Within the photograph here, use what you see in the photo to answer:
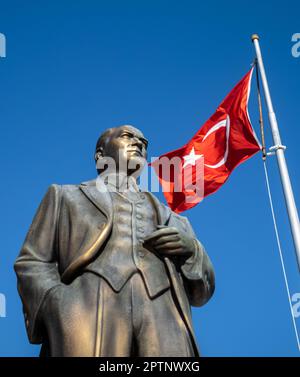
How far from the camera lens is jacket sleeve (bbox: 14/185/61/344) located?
19.3 ft

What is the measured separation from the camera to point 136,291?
5.82m

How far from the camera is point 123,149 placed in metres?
7.39

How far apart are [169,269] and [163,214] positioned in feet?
2.74

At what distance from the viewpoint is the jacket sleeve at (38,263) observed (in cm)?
589

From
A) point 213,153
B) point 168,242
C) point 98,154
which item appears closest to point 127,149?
point 98,154

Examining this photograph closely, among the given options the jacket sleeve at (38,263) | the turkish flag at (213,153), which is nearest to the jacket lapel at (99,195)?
the jacket sleeve at (38,263)

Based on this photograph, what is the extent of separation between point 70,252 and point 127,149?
5.48 ft

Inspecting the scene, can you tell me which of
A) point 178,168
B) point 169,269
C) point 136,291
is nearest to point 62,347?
point 136,291

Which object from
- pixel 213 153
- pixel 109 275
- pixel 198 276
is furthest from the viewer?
pixel 213 153

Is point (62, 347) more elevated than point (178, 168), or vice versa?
point (178, 168)

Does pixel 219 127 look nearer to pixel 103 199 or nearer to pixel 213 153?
pixel 213 153

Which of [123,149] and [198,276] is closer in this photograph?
[198,276]
